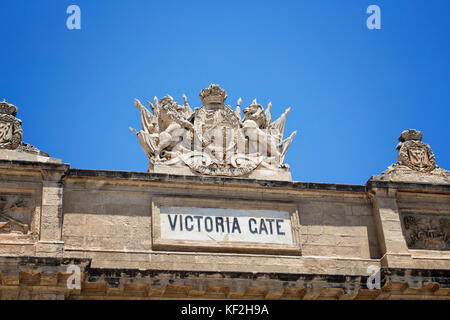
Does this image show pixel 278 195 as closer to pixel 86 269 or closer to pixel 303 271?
pixel 303 271

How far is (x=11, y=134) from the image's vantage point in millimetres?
17672

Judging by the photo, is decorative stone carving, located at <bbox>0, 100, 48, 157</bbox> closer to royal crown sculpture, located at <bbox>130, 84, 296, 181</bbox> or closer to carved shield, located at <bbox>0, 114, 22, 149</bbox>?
carved shield, located at <bbox>0, 114, 22, 149</bbox>

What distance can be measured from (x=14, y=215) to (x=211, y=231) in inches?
140

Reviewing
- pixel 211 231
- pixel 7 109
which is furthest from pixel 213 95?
pixel 7 109

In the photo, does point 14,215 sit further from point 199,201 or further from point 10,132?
point 199,201

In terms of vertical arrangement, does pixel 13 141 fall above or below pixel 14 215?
above

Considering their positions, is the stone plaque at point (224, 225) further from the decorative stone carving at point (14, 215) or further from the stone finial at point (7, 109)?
the stone finial at point (7, 109)

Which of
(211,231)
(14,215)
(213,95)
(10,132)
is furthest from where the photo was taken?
(213,95)

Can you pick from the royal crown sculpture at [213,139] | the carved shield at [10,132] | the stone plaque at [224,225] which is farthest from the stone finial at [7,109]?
the stone plaque at [224,225]

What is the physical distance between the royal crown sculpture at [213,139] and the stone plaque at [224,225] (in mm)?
752

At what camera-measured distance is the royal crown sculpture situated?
18.5 m

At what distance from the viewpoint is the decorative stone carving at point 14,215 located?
16.7 metres

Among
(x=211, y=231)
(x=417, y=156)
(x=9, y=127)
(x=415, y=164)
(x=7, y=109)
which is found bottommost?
(x=211, y=231)
